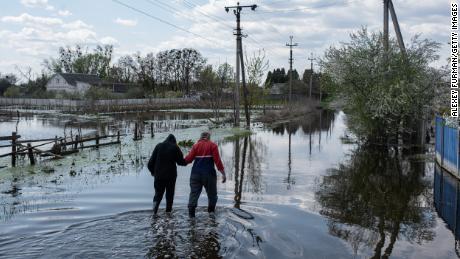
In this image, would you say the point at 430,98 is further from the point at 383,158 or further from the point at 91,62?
the point at 91,62

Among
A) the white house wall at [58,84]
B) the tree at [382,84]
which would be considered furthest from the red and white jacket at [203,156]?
the white house wall at [58,84]

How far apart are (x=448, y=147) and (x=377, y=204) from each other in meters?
6.10

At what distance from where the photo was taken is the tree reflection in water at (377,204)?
8141 millimetres

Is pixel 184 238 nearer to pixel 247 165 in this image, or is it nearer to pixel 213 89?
pixel 247 165

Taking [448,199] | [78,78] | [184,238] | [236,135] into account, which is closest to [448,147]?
[448,199]

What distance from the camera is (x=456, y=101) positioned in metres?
15.6

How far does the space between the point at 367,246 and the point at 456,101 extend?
10.1 m

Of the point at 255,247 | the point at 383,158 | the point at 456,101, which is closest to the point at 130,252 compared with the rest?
the point at 255,247

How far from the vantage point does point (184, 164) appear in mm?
9188

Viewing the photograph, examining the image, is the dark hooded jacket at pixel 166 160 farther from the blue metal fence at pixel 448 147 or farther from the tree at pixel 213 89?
the tree at pixel 213 89

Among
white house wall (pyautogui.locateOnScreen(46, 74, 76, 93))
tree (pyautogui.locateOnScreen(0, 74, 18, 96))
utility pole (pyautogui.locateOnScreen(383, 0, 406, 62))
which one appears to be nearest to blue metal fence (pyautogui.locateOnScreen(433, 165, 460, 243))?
utility pole (pyautogui.locateOnScreen(383, 0, 406, 62))

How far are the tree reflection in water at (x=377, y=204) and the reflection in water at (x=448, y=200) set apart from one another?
0.95 ft

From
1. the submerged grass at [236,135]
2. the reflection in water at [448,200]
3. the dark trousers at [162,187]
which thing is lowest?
the reflection in water at [448,200]

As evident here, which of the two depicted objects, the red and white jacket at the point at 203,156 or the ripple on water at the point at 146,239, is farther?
the red and white jacket at the point at 203,156
